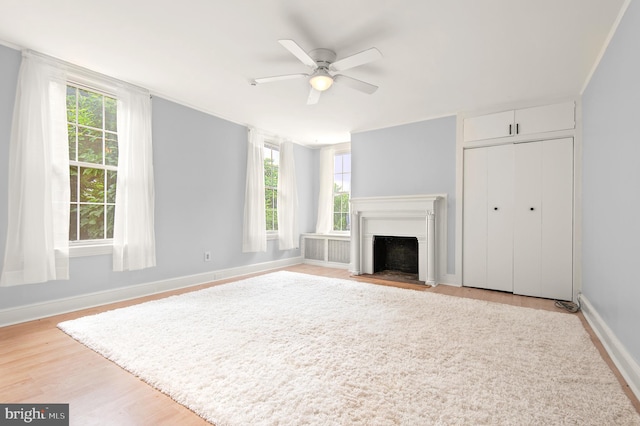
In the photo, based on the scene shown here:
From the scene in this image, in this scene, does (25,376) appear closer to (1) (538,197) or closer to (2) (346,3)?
(2) (346,3)

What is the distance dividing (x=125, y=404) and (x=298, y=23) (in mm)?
2709

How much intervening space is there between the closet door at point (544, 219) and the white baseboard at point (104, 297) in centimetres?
399

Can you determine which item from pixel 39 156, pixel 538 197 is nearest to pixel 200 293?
pixel 39 156

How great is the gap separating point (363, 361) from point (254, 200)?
3.41 m

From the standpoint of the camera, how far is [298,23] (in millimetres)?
2301

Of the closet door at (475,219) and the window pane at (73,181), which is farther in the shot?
the closet door at (475,219)

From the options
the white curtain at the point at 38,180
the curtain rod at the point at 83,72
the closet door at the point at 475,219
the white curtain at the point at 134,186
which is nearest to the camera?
the white curtain at the point at 38,180

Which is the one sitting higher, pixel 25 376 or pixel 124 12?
pixel 124 12

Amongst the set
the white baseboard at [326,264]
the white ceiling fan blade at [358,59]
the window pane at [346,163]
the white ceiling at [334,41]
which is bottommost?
the white baseboard at [326,264]

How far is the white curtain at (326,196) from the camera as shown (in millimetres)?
6070

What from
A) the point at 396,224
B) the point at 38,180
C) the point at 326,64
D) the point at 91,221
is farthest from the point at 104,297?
the point at 396,224

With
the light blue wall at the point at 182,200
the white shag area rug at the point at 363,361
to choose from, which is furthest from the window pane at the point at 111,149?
the white shag area rug at the point at 363,361

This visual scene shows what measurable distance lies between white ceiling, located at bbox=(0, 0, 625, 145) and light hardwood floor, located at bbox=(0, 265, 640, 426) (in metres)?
2.47

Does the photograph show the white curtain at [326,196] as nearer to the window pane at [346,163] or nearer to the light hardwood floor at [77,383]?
the window pane at [346,163]
